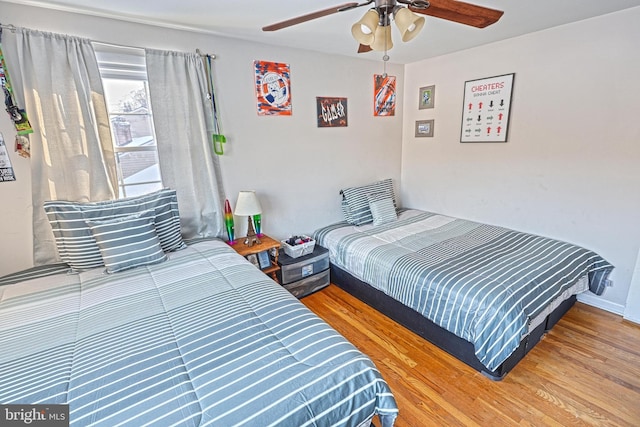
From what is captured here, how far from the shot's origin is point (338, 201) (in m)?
3.37

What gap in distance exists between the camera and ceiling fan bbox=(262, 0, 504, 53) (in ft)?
4.13

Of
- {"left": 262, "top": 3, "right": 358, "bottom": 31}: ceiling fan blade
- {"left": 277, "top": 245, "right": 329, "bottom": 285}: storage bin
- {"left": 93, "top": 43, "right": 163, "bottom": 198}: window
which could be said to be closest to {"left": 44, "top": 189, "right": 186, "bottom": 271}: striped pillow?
{"left": 93, "top": 43, "right": 163, "bottom": 198}: window

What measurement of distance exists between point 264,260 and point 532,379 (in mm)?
2052

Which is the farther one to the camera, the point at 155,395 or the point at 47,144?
the point at 47,144

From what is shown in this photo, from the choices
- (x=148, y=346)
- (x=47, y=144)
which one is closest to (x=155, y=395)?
(x=148, y=346)

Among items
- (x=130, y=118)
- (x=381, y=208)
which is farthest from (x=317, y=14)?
(x=381, y=208)

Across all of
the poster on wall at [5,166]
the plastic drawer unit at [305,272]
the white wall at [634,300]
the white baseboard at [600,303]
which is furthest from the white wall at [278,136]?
the white wall at [634,300]

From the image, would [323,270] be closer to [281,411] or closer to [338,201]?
[338,201]

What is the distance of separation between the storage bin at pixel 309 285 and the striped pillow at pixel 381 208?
80cm

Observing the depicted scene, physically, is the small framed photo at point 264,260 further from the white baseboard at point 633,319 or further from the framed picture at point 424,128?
the white baseboard at point 633,319

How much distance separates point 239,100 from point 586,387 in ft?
10.3

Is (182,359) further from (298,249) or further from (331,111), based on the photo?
(331,111)

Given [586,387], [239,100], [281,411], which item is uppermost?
[239,100]

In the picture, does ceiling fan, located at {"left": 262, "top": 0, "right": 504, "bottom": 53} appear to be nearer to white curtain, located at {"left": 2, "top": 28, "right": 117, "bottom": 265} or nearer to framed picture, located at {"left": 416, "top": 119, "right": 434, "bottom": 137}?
white curtain, located at {"left": 2, "top": 28, "right": 117, "bottom": 265}
